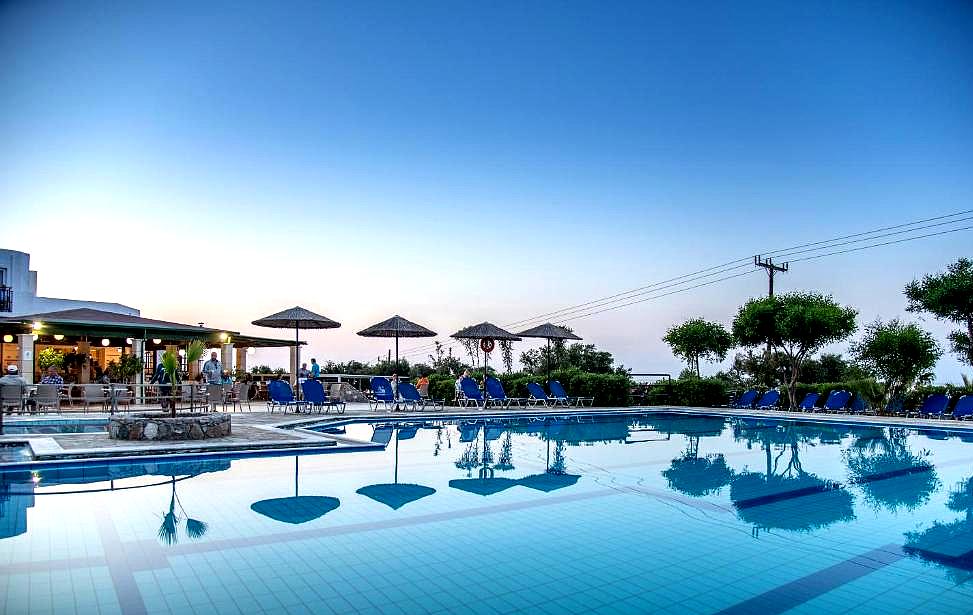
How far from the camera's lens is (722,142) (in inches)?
598

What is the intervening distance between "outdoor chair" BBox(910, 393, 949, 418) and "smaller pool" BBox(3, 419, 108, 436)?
16.2 metres

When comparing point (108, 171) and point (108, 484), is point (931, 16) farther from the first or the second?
point (108, 171)

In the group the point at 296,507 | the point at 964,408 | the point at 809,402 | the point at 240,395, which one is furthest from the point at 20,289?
the point at 964,408

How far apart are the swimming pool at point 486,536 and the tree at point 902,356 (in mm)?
8962

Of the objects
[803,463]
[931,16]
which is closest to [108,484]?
[803,463]

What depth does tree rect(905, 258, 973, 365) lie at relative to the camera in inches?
660

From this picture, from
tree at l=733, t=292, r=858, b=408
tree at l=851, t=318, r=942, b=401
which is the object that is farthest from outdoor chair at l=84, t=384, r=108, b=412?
tree at l=851, t=318, r=942, b=401

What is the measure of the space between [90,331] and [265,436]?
7173mm

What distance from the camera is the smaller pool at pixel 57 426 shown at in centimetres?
1107

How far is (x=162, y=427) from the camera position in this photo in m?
8.46

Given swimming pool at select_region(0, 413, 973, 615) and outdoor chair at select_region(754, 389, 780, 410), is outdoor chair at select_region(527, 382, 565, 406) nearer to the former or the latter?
outdoor chair at select_region(754, 389, 780, 410)

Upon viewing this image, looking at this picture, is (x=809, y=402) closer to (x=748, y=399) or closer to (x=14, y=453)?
(x=748, y=399)

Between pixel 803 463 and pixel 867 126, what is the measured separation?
9251mm

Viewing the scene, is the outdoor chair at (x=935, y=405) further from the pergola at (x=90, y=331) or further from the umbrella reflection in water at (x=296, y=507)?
the pergola at (x=90, y=331)
